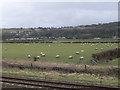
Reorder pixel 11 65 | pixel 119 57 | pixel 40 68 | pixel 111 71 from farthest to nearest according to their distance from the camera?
pixel 119 57 < pixel 11 65 < pixel 40 68 < pixel 111 71

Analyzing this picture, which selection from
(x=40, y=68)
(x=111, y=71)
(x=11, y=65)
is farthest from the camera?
(x=11, y=65)

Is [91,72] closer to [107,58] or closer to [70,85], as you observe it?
[70,85]

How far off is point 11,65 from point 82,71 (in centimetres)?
1058

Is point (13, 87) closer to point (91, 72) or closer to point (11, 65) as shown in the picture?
point (91, 72)

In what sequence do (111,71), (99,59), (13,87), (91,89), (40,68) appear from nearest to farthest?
(91,89), (13,87), (111,71), (40,68), (99,59)

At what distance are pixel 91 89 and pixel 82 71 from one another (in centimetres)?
1122

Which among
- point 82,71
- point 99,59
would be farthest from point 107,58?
point 82,71

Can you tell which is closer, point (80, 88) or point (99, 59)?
point (80, 88)

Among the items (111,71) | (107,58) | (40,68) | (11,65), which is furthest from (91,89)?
→ (107,58)

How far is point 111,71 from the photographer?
92.1 ft

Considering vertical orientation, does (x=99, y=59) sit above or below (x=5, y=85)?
above

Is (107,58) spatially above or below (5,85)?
above

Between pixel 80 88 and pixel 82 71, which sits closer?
pixel 80 88

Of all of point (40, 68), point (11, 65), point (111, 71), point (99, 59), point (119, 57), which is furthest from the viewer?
point (119, 57)
